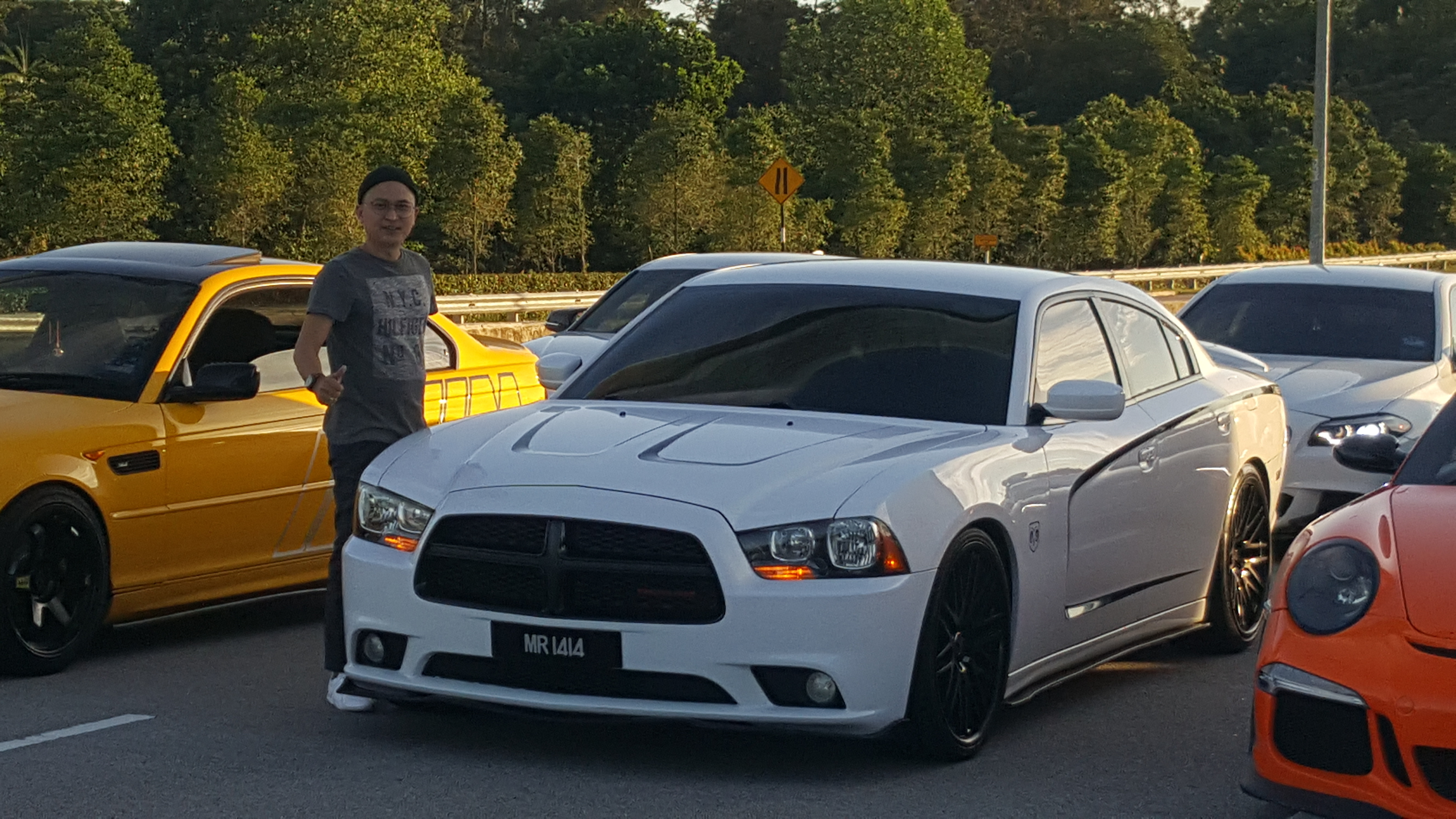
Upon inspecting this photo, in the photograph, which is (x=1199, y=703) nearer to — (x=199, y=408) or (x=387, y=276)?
(x=387, y=276)

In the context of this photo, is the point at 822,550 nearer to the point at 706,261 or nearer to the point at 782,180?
the point at 706,261

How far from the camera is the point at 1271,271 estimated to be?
1282 cm

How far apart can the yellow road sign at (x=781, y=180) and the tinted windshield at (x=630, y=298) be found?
1707cm

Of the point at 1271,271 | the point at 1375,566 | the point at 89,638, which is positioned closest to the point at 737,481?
the point at 1375,566

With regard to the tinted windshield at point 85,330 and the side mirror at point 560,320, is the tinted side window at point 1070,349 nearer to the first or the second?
the tinted windshield at point 85,330

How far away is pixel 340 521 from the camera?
6.72 m

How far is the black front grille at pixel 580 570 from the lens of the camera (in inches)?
215

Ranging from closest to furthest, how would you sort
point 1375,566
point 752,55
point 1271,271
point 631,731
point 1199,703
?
point 1375,566 < point 631,731 < point 1199,703 < point 1271,271 < point 752,55

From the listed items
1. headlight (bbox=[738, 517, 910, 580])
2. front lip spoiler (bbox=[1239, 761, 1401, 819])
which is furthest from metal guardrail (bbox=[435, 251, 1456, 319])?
front lip spoiler (bbox=[1239, 761, 1401, 819])

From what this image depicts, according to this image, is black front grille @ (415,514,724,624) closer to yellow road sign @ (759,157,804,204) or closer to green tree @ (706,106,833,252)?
yellow road sign @ (759,157,804,204)

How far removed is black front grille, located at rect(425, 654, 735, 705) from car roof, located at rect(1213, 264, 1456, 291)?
309 inches

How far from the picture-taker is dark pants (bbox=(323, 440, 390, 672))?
6.23 meters

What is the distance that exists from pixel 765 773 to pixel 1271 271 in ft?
26.6

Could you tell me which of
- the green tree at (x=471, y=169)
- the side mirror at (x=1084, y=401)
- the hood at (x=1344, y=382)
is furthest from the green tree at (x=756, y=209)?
the side mirror at (x=1084, y=401)
